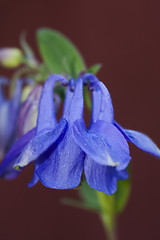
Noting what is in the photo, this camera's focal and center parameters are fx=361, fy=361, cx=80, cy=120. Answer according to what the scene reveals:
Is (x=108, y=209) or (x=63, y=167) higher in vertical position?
(x=63, y=167)

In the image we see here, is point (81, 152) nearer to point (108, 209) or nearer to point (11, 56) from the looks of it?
point (108, 209)

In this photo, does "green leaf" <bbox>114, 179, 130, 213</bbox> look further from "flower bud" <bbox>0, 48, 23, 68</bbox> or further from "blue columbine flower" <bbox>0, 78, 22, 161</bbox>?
"flower bud" <bbox>0, 48, 23, 68</bbox>

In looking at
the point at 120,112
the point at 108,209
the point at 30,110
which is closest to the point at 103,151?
the point at 30,110

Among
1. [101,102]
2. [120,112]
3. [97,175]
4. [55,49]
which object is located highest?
[55,49]

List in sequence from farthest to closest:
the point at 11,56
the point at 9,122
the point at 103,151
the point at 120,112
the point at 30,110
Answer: the point at 120,112 < the point at 11,56 < the point at 9,122 < the point at 30,110 < the point at 103,151

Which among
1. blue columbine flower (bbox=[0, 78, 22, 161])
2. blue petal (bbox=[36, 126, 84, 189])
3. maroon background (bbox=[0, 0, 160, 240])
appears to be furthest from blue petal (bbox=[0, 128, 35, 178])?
maroon background (bbox=[0, 0, 160, 240])

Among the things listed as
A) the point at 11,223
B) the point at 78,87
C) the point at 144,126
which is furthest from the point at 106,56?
the point at 78,87
